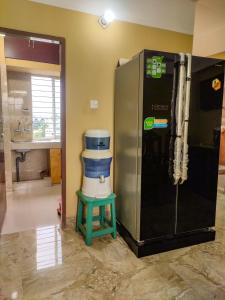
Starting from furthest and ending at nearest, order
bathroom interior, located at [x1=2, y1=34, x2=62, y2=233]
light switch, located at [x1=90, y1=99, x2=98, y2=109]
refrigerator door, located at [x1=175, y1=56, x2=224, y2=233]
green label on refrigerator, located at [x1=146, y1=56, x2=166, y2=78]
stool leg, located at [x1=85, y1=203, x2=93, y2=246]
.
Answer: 1. bathroom interior, located at [x1=2, y1=34, x2=62, y2=233]
2. light switch, located at [x1=90, y1=99, x2=98, y2=109]
3. stool leg, located at [x1=85, y1=203, x2=93, y2=246]
4. refrigerator door, located at [x1=175, y1=56, x2=224, y2=233]
5. green label on refrigerator, located at [x1=146, y1=56, x2=166, y2=78]

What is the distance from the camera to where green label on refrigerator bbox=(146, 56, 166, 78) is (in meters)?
1.92

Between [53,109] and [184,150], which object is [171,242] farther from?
[53,109]

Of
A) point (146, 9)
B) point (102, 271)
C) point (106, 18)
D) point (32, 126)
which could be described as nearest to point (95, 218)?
point (102, 271)

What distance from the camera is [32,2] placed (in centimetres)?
229

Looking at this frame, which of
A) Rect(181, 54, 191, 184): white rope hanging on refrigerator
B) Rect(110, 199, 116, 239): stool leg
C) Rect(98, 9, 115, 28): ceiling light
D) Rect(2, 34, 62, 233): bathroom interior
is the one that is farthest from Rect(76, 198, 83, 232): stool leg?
Rect(98, 9, 115, 28): ceiling light

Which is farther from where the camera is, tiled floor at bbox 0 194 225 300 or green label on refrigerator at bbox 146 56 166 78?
green label on refrigerator at bbox 146 56 166 78

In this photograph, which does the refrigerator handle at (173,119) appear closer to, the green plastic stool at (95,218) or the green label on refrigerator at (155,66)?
the green label on refrigerator at (155,66)

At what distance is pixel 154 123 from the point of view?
79.0 inches

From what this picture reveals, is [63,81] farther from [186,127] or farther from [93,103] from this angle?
[186,127]

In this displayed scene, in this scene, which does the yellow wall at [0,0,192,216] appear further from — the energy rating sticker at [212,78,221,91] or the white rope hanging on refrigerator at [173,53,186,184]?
the energy rating sticker at [212,78,221,91]

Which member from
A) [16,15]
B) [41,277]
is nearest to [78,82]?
[16,15]

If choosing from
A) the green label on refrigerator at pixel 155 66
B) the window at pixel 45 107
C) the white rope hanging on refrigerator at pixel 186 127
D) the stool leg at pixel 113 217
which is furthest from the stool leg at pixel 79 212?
the window at pixel 45 107

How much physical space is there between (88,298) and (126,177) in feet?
3.83

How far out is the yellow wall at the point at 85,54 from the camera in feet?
7.89
